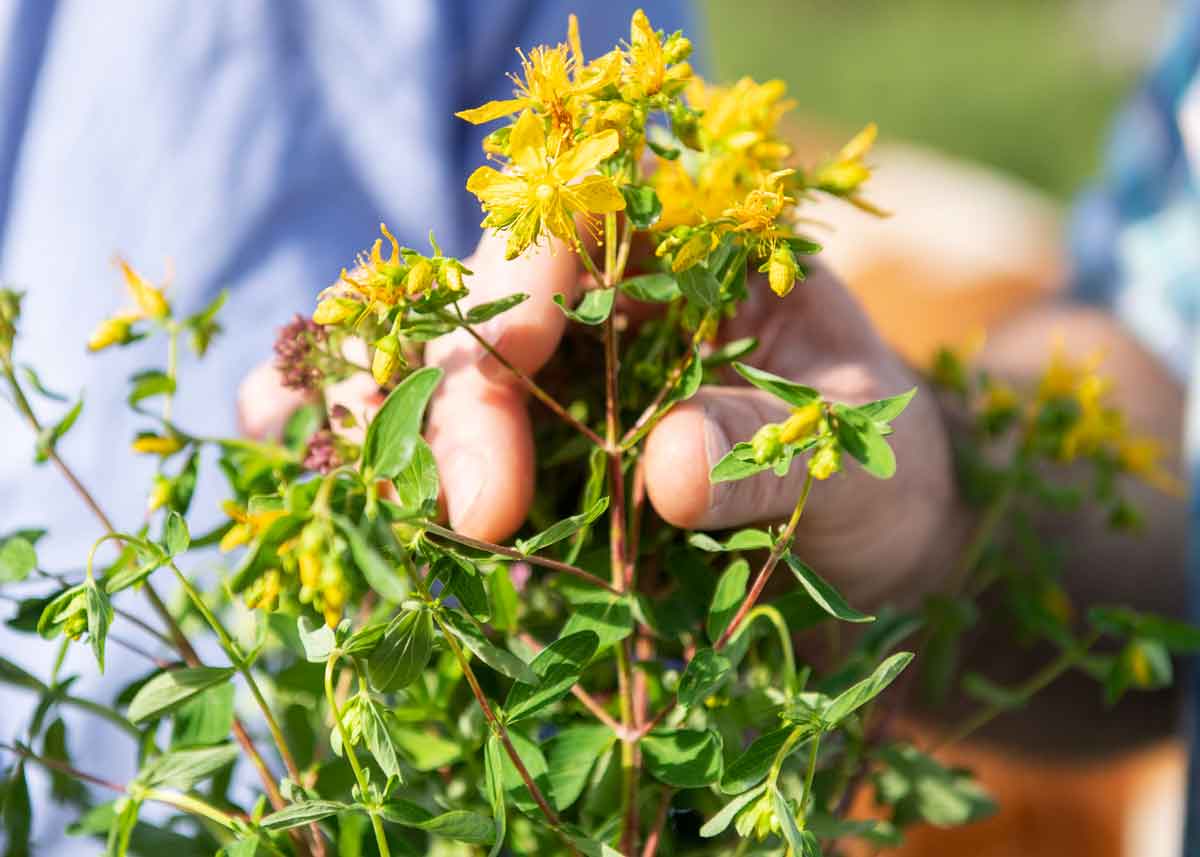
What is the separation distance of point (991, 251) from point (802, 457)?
1.21 m

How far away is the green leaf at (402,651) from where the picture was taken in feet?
1.19

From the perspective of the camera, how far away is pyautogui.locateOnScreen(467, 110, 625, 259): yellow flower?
39 cm

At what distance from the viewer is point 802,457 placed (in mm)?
523

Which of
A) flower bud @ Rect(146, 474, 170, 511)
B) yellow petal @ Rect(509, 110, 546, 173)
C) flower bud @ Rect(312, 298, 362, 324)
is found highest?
yellow petal @ Rect(509, 110, 546, 173)

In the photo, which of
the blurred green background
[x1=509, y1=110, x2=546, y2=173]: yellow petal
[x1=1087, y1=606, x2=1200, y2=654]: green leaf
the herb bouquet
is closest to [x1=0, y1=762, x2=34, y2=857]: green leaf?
the herb bouquet

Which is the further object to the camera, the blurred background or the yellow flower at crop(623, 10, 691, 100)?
the blurred background

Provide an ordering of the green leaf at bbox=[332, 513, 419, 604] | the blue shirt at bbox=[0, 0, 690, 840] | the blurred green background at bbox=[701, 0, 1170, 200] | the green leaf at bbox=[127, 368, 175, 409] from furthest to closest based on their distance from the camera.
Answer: the blurred green background at bbox=[701, 0, 1170, 200] < the blue shirt at bbox=[0, 0, 690, 840] < the green leaf at bbox=[127, 368, 175, 409] < the green leaf at bbox=[332, 513, 419, 604]

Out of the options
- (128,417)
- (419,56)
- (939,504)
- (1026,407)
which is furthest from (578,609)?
(419,56)

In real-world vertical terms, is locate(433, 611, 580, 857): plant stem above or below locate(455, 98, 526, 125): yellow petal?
below

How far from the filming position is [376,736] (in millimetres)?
370

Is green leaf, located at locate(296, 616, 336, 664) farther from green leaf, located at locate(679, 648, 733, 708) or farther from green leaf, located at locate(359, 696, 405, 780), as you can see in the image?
green leaf, located at locate(679, 648, 733, 708)

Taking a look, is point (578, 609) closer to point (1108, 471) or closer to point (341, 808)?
point (341, 808)

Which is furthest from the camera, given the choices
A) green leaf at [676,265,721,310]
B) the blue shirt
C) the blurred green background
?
the blurred green background

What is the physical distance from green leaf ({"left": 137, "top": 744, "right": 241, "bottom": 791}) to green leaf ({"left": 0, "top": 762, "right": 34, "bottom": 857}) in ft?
0.25
